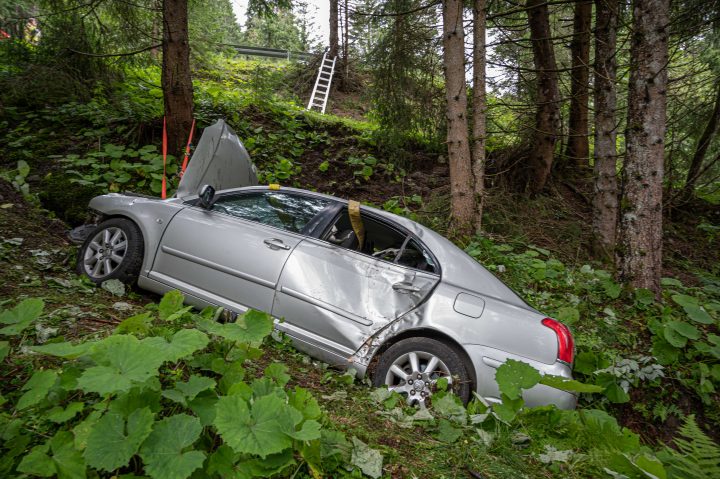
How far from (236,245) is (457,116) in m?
3.62

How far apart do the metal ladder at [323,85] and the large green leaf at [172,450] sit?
46.7ft

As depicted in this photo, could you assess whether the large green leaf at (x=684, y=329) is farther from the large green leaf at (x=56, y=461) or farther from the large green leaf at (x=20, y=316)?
the large green leaf at (x=20, y=316)

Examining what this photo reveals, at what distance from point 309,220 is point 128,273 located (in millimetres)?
1780

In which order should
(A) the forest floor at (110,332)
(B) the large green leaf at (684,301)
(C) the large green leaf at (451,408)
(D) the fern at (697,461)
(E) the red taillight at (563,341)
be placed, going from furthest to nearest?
1. (B) the large green leaf at (684,301)
2. (E) the red taillight at (563,341)
3. (C) the large green leaf at (451,408)
4. (A) the forest floor at (110,332)
5. (D) the fern at (697,461)

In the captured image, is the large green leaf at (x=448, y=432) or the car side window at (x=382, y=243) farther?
the car side window at (x=382, y=243)

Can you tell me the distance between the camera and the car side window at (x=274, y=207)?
4027 mm

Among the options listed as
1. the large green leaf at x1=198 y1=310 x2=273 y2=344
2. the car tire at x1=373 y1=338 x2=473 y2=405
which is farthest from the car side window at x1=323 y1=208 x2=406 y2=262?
the large green leaf at x1=198 y1=310 x2=273 y2=344

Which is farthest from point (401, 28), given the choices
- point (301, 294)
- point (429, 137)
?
point (301, 294)

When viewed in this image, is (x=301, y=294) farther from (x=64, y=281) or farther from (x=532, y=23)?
(x=532, y=23)

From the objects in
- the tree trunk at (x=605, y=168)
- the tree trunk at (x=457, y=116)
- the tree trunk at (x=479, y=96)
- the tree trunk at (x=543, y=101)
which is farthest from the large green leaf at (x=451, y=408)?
the tree trunk at (x=543, y=101)

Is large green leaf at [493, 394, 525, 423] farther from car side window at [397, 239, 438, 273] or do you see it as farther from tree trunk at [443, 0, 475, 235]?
tree trunk at [443, 0, 475, 235]

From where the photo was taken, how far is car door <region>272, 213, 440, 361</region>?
11.1 feet

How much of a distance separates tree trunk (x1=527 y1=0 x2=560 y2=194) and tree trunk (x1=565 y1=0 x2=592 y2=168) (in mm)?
621

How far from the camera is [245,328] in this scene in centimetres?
207
